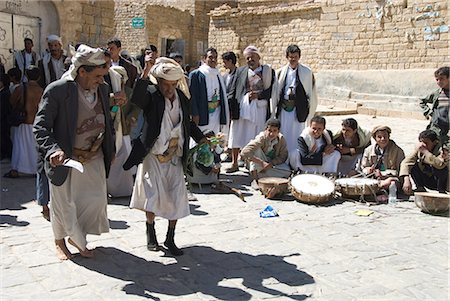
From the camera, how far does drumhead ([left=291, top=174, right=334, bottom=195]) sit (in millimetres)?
6336

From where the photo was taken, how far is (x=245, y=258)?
443 cm

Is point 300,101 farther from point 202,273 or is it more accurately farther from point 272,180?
point 202,273

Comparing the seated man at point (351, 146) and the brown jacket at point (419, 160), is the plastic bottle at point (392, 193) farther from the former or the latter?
the seated man at point (351, 146)

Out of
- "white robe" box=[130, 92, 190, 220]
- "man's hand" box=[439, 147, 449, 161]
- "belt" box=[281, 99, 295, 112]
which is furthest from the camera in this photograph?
"belt" box=[281, 99, 295, 112]

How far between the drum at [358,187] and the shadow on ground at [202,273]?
2.30 meters

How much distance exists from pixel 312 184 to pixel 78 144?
3.32 m

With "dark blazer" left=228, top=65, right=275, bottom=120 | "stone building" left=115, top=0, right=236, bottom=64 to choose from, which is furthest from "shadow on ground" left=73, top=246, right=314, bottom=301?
"stone building" left=115, top=0, right=236, bottom=64

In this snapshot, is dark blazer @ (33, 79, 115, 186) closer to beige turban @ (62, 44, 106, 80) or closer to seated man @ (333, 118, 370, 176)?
beige turban @ (62, 44, 106, 80)

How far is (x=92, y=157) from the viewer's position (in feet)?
13.8

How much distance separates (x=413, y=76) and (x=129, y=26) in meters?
16.9

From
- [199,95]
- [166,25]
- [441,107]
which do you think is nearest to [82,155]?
[199,95]

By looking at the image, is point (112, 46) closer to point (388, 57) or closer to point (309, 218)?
point (309, 218)

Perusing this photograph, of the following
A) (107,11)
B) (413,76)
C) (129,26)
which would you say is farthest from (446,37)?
(129,26)

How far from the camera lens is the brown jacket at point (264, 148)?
281 inches
